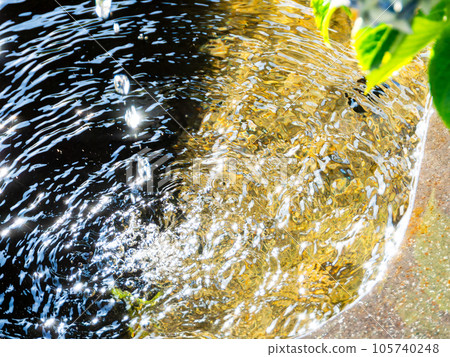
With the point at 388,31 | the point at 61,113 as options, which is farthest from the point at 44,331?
the point at 388,31

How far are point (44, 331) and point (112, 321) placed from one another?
0.33m

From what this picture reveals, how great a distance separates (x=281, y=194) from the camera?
7.71 ft

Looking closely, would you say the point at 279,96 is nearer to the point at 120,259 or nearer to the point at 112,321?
the point at 120,259

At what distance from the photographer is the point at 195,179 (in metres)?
2.61

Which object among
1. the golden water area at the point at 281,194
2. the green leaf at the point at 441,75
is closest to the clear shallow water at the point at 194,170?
the golden water area at the point at 281,194

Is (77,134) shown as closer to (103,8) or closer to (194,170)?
(194,170)

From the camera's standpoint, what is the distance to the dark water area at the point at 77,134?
2.05m

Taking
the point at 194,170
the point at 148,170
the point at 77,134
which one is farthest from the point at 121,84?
the point at 194,170

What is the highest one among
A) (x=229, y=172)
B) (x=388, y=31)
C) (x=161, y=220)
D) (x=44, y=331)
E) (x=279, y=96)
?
(x=388, y=31)

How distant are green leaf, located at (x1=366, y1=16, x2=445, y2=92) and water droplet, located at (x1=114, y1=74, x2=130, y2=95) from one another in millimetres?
2866

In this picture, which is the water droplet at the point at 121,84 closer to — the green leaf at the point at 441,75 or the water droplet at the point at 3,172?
the water droplet at the point at 3,172

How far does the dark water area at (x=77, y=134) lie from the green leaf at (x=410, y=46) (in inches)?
72.7

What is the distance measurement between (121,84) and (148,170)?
867 millimetres

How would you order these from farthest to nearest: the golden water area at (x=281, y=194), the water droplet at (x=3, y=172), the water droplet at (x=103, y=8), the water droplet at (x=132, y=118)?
the water droplet at (x=103, y=8), the water droplet at (x=132, y=118), the water droplet at (x=3, y=172), the golden water area at (x=281, y=194)
